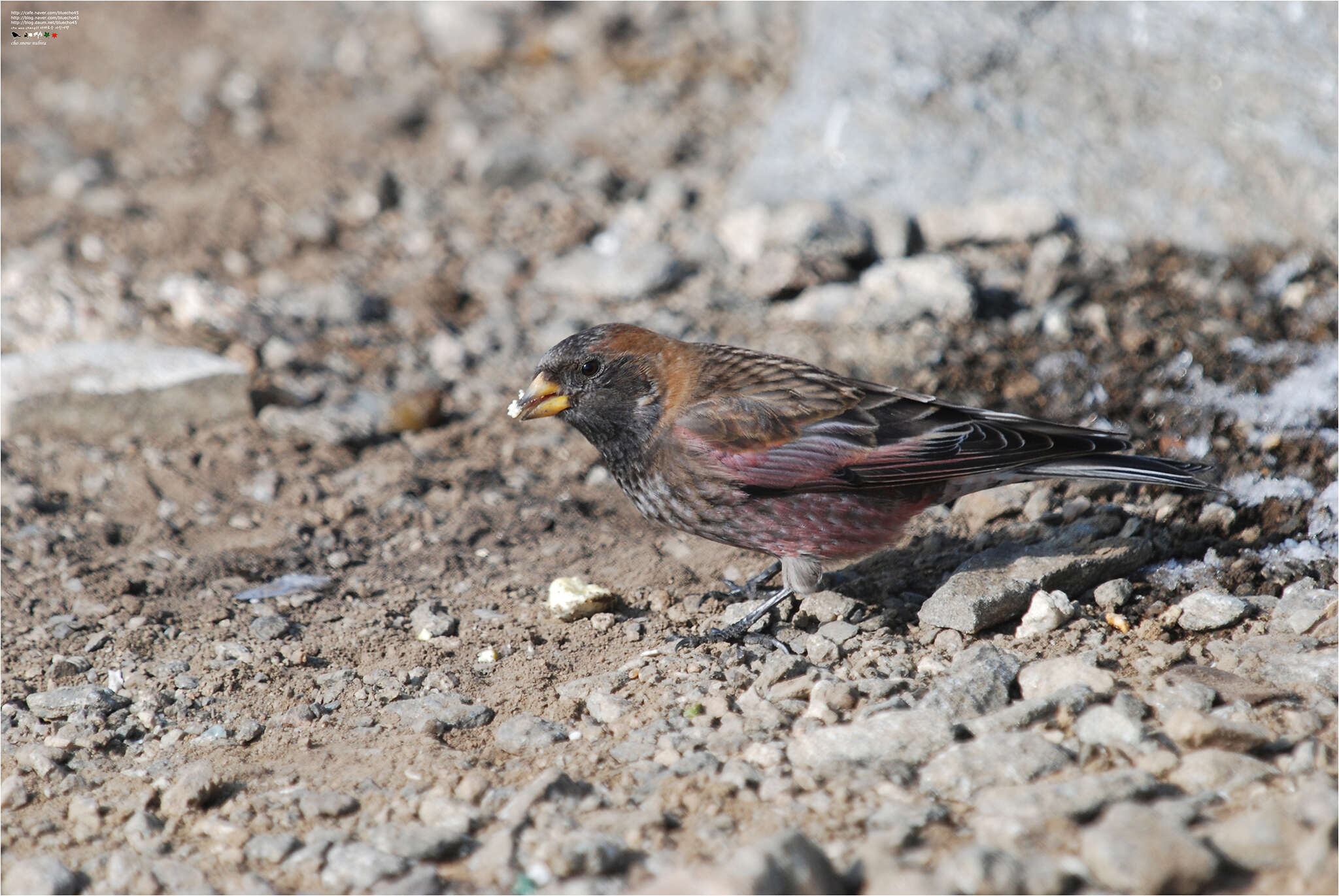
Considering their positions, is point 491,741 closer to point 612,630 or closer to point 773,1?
point 612,630

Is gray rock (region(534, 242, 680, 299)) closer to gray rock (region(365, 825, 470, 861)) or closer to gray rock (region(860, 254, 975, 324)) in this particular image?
gray rock (region(860, 254, 975, 324))

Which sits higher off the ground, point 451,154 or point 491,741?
point 451,154

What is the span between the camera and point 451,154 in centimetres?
840

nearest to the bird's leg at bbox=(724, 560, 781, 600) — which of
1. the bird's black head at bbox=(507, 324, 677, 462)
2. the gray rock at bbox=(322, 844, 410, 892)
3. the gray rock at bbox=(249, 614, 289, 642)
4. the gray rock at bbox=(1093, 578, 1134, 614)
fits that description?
the bird's black head at bbox=(507, 324, 677, 462)

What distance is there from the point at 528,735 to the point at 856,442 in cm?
170

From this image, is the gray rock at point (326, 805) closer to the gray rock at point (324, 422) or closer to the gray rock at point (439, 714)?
the gray rock at point (439, 714)

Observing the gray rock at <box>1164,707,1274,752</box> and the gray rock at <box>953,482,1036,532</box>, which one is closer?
the gray rock at <box>1164,707,1274,752</box>

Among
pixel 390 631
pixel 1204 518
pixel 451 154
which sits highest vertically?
pixel 451 154

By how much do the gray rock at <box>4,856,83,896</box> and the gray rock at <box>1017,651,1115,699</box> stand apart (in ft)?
9.07

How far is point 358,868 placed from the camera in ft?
10.2

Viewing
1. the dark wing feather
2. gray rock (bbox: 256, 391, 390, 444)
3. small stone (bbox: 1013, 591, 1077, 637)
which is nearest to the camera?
small stone (bbox: 1013, 591, 1077, 637)

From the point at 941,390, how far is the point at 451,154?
425 cm

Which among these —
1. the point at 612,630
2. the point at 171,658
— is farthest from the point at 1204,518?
the point at 171,658

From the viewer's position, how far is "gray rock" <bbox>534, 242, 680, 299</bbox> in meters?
6.92
